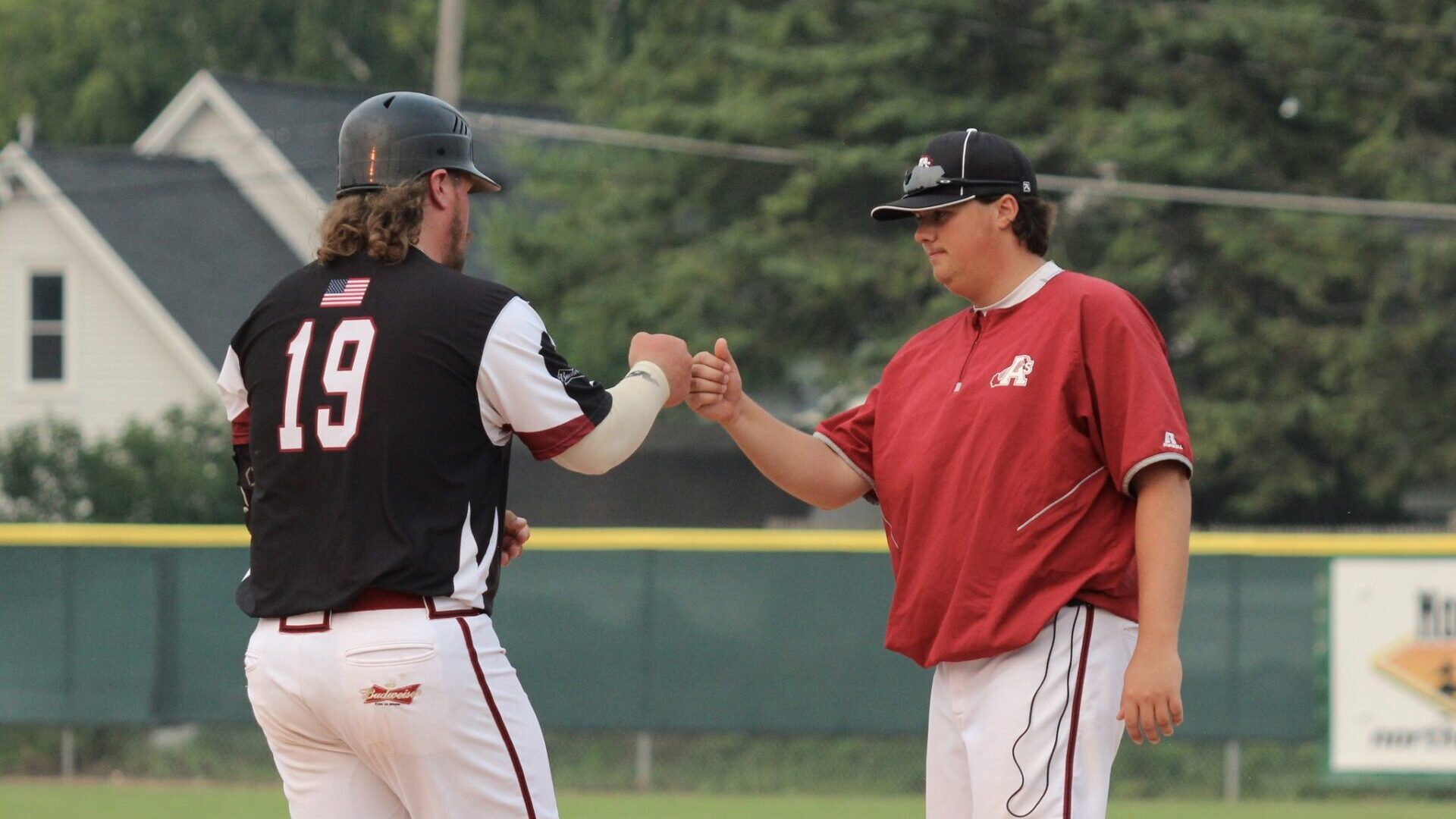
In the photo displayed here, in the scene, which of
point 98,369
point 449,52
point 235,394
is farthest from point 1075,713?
point 98,369

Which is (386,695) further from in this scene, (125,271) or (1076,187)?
(125,271)

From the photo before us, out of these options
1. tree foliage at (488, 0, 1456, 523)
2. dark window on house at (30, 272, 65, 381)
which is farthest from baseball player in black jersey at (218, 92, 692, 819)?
dark window on house at (30, 272, 65, 381)

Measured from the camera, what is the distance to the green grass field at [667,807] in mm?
9023

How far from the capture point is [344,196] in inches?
134

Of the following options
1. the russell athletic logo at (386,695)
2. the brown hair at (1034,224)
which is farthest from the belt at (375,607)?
the brown hair at (1034,224)

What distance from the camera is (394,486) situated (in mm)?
3166

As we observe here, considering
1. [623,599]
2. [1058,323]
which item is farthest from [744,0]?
[1058,323]

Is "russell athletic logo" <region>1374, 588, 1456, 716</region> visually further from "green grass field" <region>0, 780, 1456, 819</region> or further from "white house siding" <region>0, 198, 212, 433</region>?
"white house siding" <region>0, 198, 212, 433</region>

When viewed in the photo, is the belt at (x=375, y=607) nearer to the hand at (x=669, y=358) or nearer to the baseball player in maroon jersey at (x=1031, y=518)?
the hand at (x=669, y=358)

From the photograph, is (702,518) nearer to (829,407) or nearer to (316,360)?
(829,407)

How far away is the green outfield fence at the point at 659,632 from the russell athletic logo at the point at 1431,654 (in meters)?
0.45

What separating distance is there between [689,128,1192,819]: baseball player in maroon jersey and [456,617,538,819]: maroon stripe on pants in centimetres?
91

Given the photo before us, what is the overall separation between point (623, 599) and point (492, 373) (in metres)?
6.67

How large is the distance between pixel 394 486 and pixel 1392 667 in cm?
729
